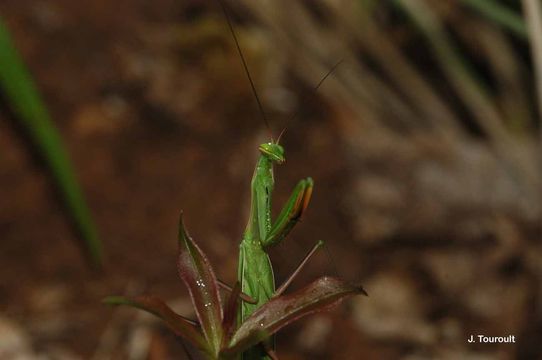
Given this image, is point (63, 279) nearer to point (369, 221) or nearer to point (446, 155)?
point (369, 221)

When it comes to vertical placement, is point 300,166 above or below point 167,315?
below

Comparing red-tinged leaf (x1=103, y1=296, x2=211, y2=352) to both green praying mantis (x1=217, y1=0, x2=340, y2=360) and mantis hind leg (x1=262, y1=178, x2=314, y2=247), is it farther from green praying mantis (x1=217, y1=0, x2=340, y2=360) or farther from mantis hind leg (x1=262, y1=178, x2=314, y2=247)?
mantis hind leg (x1=262, y1=178, x2=314, y2=247)

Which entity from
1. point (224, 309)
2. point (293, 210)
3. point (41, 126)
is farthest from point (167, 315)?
point (41, 126)

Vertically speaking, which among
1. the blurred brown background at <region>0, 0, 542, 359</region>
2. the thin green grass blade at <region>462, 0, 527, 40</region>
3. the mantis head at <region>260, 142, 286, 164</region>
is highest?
the thin green grass blade at <region>462, 0, 527, 40</region>
